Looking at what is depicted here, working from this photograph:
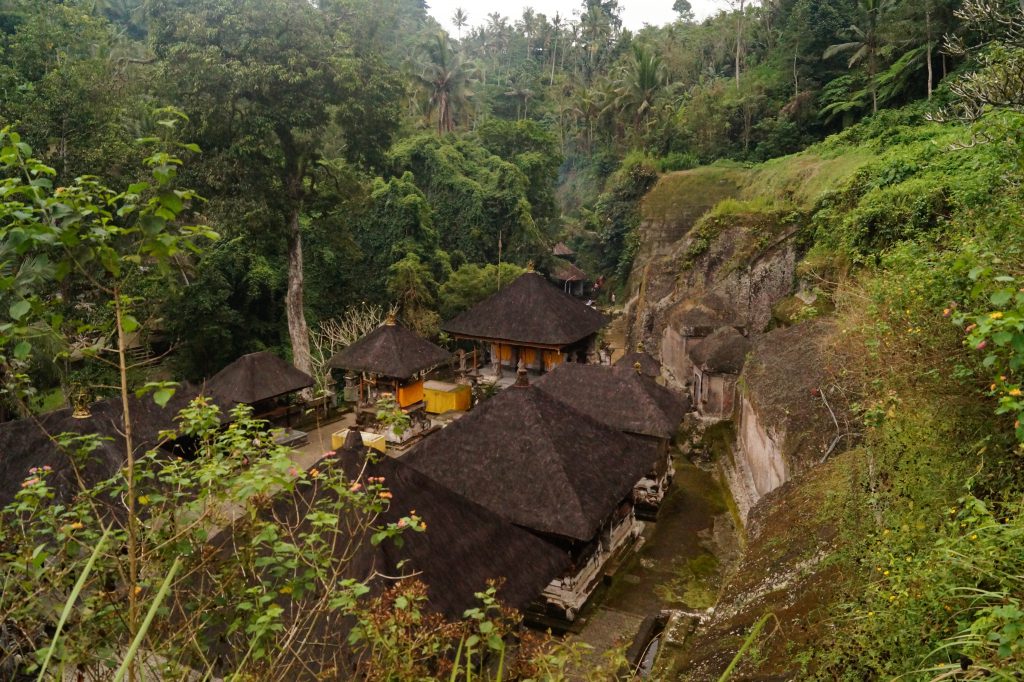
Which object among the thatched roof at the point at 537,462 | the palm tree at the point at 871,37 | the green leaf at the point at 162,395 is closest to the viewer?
the green leaf at the point at 162,395

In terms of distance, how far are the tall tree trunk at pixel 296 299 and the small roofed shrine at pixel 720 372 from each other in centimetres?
1271

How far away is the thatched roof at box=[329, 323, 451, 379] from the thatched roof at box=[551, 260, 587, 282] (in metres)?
16.2

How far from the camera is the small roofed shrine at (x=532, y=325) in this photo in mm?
19125

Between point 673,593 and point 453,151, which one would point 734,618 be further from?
point 453,151

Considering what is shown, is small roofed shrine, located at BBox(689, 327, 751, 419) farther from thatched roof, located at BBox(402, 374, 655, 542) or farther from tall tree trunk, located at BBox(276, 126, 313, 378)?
tall tree trunk, located at BBox(276, 126, 313, 378)

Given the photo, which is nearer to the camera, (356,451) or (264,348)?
(356,451)

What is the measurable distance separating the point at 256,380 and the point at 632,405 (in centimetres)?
1027

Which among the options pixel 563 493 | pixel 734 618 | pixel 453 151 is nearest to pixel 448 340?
pixel 453 151

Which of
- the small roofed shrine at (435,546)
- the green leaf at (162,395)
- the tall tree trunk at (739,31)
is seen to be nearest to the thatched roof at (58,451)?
the small roofed shrine at (435,546)

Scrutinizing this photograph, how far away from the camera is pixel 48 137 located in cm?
1593

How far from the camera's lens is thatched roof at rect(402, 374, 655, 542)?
917cm

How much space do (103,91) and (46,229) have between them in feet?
61.1

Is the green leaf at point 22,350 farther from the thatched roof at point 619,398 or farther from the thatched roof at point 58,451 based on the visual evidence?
the thatched roof at point 619,398

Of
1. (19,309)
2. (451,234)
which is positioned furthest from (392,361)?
(19,309)
